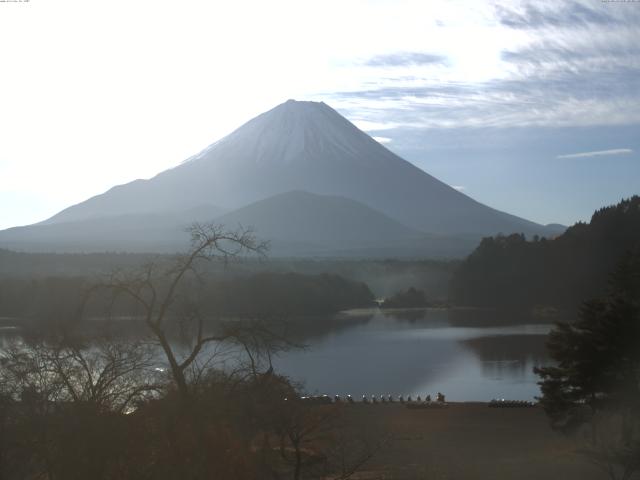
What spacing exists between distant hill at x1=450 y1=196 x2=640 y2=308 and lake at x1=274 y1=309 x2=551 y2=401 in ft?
19.9

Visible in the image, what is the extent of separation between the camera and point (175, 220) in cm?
9806

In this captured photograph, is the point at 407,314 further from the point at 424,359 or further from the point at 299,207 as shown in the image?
the point at 299,207

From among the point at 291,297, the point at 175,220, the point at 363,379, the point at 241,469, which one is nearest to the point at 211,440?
the point at 241,469

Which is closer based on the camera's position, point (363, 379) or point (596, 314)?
point (596, 314)

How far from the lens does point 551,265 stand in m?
40.7

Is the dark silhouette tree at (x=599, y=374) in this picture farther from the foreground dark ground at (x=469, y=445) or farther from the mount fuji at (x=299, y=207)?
the mount fuji at (x=299, y=207)

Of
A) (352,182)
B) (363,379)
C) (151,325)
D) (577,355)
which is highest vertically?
(352,182)

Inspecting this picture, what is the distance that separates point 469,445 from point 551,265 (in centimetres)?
3074

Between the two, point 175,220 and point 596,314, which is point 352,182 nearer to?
point 175,220

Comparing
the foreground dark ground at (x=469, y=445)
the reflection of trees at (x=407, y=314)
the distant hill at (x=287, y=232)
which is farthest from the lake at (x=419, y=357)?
the distant hill at (x=287, y=232)

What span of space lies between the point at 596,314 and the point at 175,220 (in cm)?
8926

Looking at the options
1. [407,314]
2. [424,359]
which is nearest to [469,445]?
[424,359]

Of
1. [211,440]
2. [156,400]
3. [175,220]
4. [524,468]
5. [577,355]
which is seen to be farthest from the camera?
[175,220]

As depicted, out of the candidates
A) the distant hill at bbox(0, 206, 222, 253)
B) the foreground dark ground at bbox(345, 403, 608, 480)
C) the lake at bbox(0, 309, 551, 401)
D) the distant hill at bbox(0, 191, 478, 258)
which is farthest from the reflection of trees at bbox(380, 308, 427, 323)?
the distant hill at bbox(0, 191, 478, 258)
